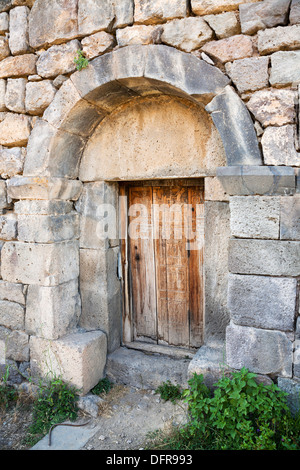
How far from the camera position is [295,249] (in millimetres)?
2336

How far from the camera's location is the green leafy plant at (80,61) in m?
2.82

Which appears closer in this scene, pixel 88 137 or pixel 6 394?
pixel 6 394

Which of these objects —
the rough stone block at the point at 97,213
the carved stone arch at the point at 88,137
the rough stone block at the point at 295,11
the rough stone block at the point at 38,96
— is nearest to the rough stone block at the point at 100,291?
the carved stone arch at the point at 88,137

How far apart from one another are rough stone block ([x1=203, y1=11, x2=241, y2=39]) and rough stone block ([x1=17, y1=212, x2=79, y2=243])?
201 cm

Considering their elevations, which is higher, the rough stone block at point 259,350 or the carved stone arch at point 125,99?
the carved stone arch at point 125,99

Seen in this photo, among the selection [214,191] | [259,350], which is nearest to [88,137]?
[214,191]

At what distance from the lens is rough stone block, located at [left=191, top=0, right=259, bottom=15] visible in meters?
2.39

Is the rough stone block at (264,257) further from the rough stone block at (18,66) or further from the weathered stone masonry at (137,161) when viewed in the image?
the rough stone block at (18,66)

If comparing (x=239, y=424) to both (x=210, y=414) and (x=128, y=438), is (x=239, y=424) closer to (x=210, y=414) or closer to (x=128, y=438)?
(x=210, y=414)

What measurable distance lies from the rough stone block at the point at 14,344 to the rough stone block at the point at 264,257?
213cm

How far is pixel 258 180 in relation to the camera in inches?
91.4

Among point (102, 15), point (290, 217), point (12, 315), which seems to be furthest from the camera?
point (12, 315)

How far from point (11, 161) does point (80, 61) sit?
1122 mm

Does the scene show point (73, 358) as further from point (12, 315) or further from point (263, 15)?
point (263, 15)
